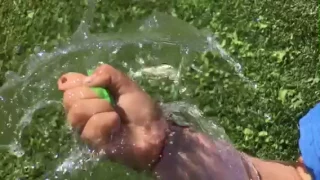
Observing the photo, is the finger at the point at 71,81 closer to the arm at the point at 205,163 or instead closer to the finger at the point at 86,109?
the finger at the point at 86,109

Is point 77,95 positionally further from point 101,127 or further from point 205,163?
point 205,163

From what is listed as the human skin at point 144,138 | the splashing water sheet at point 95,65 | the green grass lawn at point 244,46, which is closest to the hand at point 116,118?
the human skin at point 144,138

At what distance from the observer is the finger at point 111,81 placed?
3.77ft

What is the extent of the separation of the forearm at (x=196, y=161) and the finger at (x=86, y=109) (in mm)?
217

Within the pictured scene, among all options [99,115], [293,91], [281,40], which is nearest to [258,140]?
[293,91]

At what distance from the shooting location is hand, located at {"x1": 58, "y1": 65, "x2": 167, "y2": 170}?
1110 millimetres

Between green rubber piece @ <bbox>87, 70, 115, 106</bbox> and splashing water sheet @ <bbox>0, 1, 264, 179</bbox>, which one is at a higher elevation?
green rubber piece @ <bbox>87, 70, 115, 106</bbox>

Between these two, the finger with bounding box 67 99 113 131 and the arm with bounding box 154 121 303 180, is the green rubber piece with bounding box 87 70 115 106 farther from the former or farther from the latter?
the arm with bounding box 154 121 303 180

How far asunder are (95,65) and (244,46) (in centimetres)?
38

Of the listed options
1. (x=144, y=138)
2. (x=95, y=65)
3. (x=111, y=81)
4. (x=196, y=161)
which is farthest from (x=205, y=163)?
(x=95, y=65)

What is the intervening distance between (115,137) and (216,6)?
0.61 metres

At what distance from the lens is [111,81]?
1.18m

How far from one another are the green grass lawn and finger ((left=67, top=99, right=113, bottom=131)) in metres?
0.38

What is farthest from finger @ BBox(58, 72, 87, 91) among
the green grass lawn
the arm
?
the green grass lawn
